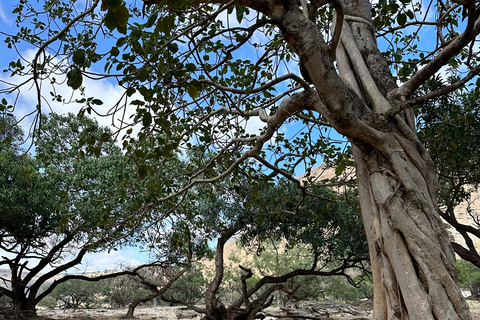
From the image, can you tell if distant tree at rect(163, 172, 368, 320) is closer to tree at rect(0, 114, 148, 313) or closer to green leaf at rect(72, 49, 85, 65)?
tree at rect(0, 114, 148, 313)

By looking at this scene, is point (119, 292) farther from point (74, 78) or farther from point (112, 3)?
point (112, 3)

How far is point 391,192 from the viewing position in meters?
2.46

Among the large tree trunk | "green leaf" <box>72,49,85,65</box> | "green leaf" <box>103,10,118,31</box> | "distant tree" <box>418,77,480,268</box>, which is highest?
"distant tree" <box>418,77,480,268</box>

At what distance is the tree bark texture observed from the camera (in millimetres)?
2152

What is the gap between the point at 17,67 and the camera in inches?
123

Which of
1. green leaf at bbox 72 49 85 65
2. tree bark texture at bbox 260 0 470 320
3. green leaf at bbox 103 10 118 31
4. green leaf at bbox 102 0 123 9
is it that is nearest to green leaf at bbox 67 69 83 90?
green leaf at bbox 72 49 85 65

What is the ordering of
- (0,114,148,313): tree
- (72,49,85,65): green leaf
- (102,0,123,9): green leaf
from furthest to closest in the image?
1. (0,114,148,313): tree
2. (72,49,85,65): green leaf
3. (102,0,123,9): green leaf

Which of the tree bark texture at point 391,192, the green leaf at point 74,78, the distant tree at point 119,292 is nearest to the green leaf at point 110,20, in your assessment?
the green leaf at point 74,78

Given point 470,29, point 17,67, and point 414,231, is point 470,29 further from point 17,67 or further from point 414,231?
point 17,67

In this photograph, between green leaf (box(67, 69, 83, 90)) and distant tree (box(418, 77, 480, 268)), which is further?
distant tree (box(418, 77, 480, 268))

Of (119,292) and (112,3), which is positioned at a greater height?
(112,3)

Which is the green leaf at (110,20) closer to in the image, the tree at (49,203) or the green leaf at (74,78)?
the green leaf at (74,78)

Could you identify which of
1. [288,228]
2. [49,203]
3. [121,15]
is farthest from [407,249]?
[49,203]

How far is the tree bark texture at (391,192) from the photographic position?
84.7 inches
